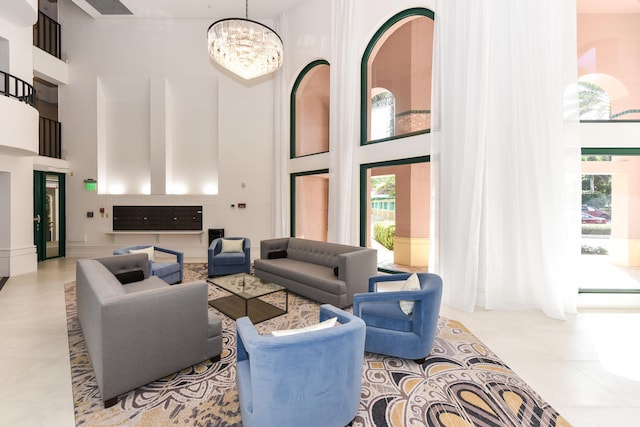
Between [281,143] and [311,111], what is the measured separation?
1.15 metres

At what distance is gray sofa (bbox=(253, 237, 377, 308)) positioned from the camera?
4.30m

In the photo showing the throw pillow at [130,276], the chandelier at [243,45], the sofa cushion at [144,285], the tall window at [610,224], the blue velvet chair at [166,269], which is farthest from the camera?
the blue velvet chair at [166,269]

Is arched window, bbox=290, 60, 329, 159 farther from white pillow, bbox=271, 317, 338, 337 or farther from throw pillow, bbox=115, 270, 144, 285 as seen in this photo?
white pillow, bbox=271, 317, 338, 337

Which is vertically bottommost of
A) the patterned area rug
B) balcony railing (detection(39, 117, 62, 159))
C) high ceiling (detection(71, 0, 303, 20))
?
the patterned area rug

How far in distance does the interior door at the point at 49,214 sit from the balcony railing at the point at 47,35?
3234 mm

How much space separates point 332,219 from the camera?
21.2 feet

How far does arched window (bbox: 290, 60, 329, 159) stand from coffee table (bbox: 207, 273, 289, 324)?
3991mm

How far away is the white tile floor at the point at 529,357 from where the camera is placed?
226cm

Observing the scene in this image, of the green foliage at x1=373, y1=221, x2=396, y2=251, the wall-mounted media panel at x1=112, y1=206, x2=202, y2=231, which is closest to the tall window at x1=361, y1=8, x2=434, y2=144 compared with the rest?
the green foliage at x1=373, y1=221, x2=396, y2=251

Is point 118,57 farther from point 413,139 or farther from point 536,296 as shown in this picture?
point 536,296

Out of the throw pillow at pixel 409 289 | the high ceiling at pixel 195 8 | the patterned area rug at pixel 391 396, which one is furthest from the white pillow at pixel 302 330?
the high ceiling at pixel 195 8

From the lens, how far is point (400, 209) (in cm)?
657

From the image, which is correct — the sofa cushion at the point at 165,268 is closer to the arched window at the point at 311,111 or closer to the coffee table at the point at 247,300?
the coffee table at the point at 247,300

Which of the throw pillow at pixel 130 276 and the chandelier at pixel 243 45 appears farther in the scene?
the chandelier at pixel 243 45
